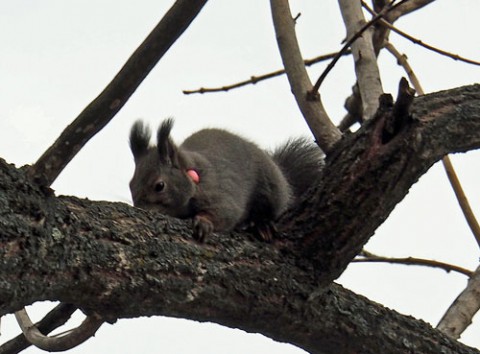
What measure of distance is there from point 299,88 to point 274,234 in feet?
2.24

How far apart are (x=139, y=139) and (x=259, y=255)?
124cm

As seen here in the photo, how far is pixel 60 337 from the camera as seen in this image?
246cm

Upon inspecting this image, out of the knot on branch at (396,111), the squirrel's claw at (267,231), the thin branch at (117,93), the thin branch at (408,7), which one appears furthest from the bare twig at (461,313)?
the thin branch at (117,93)

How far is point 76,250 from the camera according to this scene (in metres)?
2.00

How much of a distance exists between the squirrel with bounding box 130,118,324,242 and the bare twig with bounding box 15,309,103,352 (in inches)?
28.1

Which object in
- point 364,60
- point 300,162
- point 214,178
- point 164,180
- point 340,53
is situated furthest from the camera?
point 300,162

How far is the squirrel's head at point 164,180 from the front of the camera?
331cm

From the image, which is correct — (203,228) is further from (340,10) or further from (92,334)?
(340,10)

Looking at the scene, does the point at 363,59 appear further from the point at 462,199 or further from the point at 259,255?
the point at 259,255

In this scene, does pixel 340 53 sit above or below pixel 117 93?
above

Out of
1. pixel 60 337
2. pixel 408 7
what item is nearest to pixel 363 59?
pixel 408 7

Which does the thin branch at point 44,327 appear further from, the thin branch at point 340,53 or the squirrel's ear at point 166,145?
the thin branch at point 340,53

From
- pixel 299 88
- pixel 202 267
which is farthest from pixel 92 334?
pixel 299 88

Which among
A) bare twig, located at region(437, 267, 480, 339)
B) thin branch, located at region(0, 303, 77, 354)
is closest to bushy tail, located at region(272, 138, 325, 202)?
bare twig, located at region(437, 267, 480, 339)
